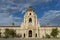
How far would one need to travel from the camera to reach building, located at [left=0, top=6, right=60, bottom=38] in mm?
82250

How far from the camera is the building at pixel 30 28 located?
3238 inches

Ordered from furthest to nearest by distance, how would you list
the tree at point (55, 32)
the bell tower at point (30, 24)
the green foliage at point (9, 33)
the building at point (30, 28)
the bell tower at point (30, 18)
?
the bell tower at point (30, 18) < the bell tower at point (30, 24) < the building at point (30, 28) < the green foliage at point (9, 33) < the tree at point (55, 32)

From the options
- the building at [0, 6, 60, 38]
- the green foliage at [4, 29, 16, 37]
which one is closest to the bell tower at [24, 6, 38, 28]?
the building at [0, 6, 60, 38]

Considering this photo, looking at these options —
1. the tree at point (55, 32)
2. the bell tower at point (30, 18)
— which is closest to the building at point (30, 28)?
the bell tower at point (30, 18)

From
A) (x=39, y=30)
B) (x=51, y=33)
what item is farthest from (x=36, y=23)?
(x=51, y=33)

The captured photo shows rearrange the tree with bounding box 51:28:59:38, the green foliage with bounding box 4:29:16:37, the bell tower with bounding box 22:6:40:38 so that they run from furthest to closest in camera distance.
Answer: the bell tower with bounding box 22:6:40:38
the green foliage with bounding box 4:29:16:37
the tree with bounding box 51:28:59:38

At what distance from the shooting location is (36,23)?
83.6 meters

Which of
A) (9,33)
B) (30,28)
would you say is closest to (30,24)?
(30,28)

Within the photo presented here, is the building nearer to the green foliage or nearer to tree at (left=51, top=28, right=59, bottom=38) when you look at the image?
the green foliage

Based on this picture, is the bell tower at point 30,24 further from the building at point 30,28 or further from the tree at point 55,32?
the tree at point 55,32

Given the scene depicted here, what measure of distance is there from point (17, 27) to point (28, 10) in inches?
264

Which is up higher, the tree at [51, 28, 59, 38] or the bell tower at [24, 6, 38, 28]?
the bell tower at [24, 6, 38, 28]

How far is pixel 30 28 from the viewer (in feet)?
273

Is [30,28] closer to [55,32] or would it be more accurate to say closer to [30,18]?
[30,18]
